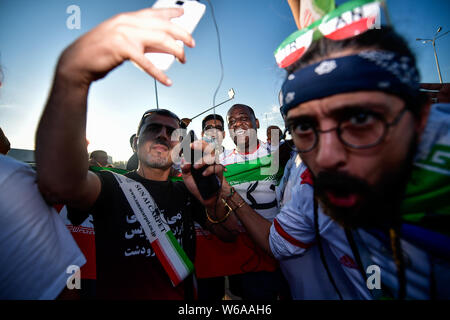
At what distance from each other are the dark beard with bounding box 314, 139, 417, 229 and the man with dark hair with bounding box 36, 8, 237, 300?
35.8 inches

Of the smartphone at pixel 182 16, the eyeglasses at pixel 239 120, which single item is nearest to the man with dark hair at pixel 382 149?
the smartphone at pixel 182 16

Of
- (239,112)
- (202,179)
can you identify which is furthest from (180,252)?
(239,112)

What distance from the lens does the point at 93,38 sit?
2.04ft

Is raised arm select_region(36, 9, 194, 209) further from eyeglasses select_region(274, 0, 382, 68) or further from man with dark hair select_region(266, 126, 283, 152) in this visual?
man with dark hair select_region(266, 126, 283, 152)

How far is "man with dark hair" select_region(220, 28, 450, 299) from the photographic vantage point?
0.78 meters

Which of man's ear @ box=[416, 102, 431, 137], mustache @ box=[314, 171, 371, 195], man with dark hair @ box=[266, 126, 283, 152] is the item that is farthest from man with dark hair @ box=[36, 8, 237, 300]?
man with dark hair @ box=[266, 126, 283, 152]

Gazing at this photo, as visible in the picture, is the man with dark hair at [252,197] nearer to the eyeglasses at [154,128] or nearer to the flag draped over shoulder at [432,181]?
the eyeglasses at [154,128]

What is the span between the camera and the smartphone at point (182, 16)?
827 millimetres

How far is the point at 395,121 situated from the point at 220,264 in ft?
8.64

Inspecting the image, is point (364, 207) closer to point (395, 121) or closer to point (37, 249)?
point (395, 121)

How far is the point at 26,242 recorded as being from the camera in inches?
31.2

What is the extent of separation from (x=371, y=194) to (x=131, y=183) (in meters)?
1.98
